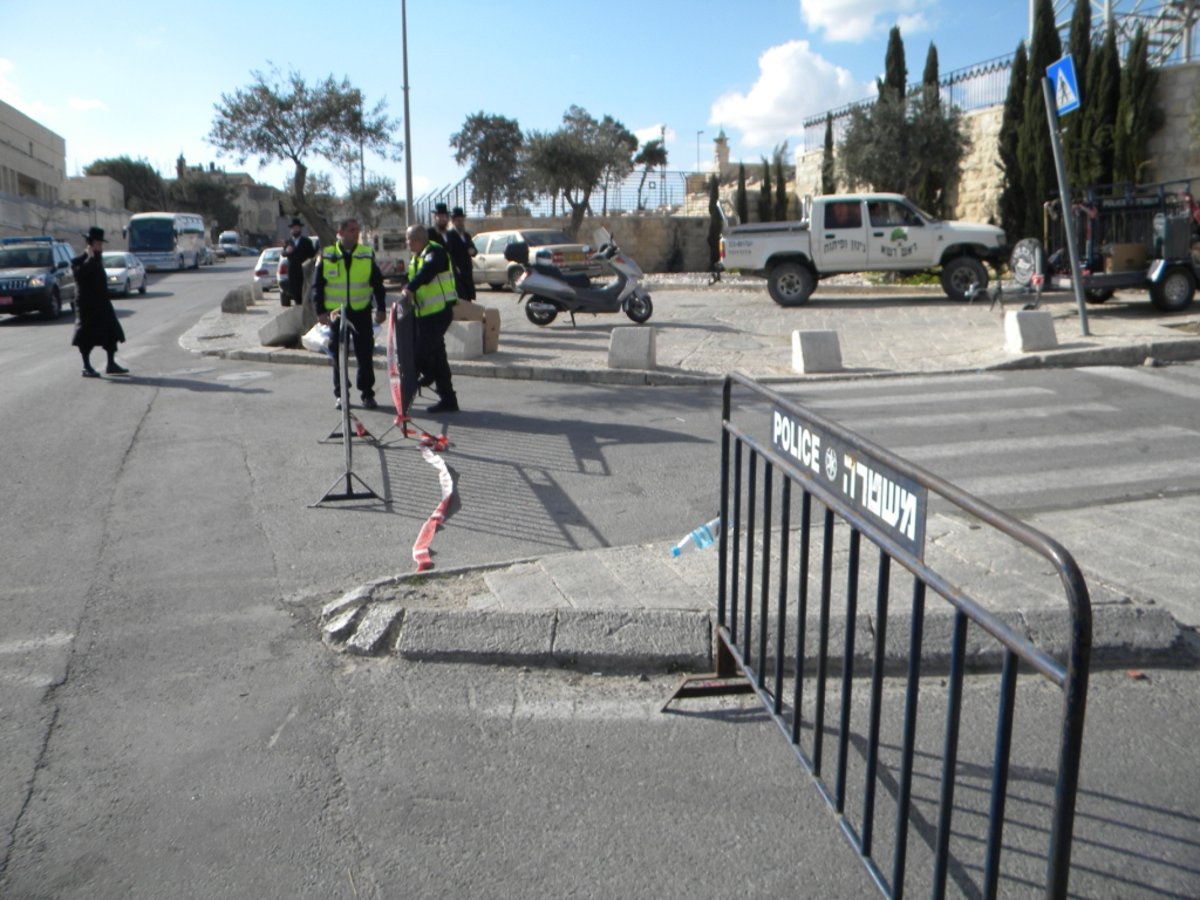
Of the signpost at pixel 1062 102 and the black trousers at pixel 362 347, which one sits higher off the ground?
the signpost at pixel 1062 102

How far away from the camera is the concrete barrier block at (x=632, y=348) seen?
12711 millimetres

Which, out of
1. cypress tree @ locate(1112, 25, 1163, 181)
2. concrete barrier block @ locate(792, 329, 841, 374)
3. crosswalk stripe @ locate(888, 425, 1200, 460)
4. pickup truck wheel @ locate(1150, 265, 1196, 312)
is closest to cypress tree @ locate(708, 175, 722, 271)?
cypress tree @ locate(1112, 25, 1163, 181)

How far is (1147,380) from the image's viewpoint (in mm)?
11570

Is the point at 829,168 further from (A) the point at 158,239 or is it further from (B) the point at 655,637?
(A) the point at 158,239

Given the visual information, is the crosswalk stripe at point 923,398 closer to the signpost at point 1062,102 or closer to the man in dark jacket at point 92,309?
the signpost at point 1062,102

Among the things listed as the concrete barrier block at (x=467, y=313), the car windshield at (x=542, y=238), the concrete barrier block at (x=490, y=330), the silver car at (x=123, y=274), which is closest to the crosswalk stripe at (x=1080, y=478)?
the concrete barrier block at (x=490, y=330)

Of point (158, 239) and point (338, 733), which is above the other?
point (158, 239)

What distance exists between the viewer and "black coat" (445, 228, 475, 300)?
45.6 feet

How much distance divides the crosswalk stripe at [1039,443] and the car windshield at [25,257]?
23606 mm

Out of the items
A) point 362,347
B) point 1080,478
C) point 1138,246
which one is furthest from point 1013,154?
point 1080,478

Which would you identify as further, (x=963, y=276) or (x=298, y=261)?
(x=963, y=276)

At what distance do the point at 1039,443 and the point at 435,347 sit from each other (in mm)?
5439

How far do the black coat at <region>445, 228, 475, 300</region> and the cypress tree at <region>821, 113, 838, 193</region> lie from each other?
2057 centimetres

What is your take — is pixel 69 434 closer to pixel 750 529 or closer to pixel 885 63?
pixel 750 529
